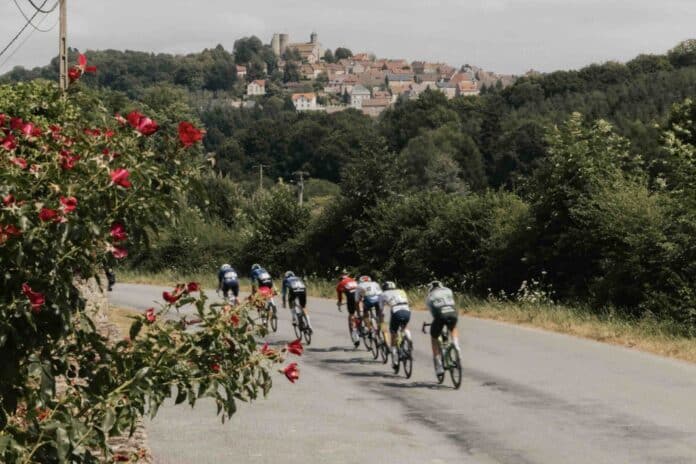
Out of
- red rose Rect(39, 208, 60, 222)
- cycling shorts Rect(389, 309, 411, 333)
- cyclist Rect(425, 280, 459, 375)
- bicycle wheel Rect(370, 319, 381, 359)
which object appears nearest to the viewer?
red rose Rect(39, 208, 60, 222)

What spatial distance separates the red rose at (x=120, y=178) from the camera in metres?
5.29

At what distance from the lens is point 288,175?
545 ft

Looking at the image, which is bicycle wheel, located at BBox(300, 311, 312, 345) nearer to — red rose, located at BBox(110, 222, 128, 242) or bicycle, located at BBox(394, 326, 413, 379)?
bicycle, located at BBox(394, 326, 413, 379)

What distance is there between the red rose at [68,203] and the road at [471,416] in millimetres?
7399

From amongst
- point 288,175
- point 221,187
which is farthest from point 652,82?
point 221,187

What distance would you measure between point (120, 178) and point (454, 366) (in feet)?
41.4

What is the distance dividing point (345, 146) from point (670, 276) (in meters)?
134

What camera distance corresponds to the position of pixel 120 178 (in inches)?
208

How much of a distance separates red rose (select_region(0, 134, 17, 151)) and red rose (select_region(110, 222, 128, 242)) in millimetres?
706

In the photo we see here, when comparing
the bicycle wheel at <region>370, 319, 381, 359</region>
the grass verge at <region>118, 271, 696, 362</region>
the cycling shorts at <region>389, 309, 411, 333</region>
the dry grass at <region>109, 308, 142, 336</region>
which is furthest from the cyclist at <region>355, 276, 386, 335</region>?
the dry grass at <region>109, 308, 142, 336</region>

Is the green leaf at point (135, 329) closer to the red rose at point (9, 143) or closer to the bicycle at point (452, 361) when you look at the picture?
the red rose at point (9, 143)

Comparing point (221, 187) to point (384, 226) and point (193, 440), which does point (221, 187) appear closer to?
point (384, 226)

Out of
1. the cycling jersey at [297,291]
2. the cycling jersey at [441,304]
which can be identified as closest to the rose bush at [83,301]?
the cycling jersey at [441,304]

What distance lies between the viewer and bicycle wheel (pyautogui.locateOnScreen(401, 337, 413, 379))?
1892cm
